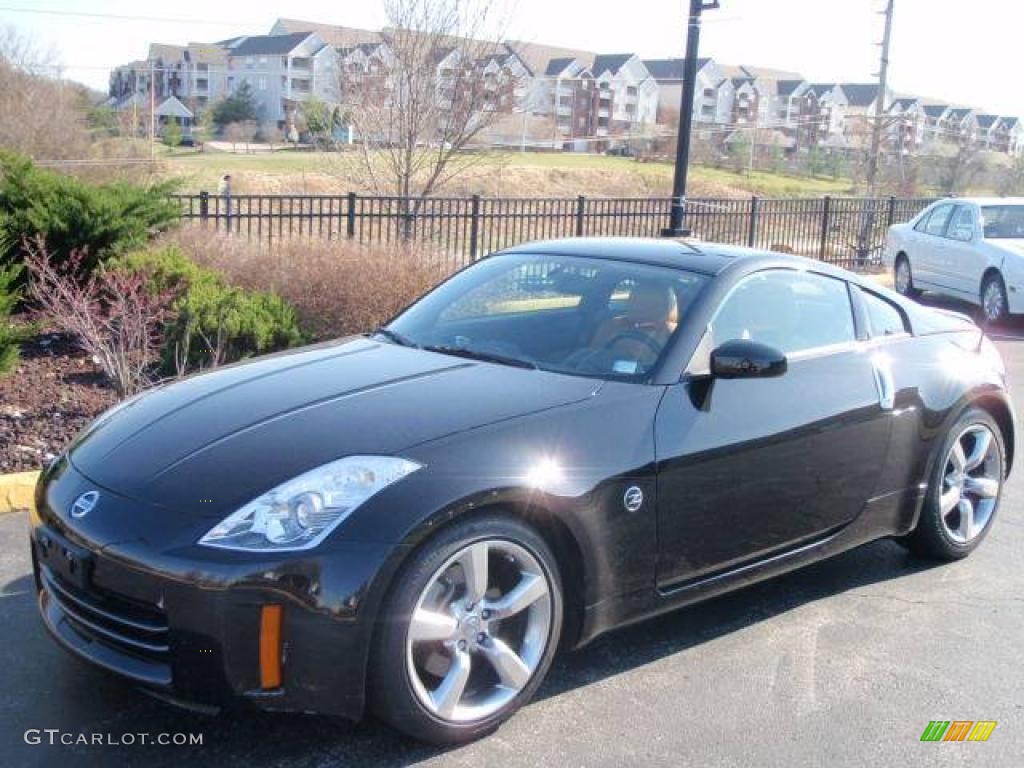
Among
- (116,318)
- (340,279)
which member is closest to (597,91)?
(340,279)

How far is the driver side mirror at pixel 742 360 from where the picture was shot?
13.9ft

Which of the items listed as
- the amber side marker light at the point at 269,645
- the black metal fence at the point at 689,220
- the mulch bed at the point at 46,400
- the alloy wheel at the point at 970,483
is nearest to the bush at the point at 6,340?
the mulch bed at the point at 46,400

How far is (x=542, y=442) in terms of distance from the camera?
148 inches

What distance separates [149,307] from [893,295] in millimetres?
4727

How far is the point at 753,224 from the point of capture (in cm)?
1814

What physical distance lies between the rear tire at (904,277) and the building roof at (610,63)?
7510 centimetres

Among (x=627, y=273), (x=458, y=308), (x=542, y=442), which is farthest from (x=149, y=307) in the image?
(x=542, y=442)

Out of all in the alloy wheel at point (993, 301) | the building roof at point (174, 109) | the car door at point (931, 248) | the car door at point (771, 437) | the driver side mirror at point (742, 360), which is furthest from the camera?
the building roof at point (174, 109)

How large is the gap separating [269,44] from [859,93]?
159 feet

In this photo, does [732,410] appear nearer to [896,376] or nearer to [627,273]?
[627,273]

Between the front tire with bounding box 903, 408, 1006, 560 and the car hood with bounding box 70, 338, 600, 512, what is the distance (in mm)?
2118

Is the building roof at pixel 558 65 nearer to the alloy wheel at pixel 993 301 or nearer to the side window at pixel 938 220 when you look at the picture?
the side window at pixel 938 220

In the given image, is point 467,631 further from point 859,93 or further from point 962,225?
point 859,93

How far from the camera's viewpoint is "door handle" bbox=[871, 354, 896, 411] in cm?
496
